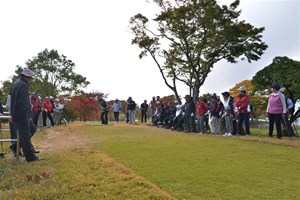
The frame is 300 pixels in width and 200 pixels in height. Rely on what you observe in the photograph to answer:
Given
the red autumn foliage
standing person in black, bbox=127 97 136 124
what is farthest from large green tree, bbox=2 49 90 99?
standing person in black, bbox=127 97 136 124

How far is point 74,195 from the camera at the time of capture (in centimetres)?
462

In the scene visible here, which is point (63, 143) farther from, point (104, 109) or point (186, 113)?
point (104, 109)

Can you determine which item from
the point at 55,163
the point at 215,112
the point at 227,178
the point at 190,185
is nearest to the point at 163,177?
the point at 190,185

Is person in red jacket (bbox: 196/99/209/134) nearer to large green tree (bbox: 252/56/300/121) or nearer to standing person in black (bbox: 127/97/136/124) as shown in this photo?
large green tree (bbox: 252/56/300/121)

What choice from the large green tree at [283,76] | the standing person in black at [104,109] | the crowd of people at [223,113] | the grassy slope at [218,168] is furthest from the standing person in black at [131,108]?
the grassy slope at [218,168]

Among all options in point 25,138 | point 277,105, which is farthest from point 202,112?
point 25,138

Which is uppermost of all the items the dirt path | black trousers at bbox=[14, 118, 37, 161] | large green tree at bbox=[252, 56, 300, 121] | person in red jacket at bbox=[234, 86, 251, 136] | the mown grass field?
large green tree at bbox=[252, 56, 300, 121]

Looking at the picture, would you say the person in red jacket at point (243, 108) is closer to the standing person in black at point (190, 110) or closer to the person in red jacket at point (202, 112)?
the person in red jacket at point (202, 112)

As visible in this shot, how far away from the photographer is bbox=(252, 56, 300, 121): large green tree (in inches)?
622

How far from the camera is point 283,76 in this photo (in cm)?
1636

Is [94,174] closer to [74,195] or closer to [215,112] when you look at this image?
[74,195]

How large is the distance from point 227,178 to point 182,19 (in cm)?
2070

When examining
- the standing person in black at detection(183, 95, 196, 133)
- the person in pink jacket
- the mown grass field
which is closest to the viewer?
the mown grass field

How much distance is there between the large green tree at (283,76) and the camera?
15805 millimetres
